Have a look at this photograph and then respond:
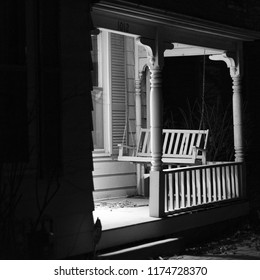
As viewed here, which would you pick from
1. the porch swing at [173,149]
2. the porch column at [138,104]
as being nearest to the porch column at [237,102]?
the porch swing at [173,149]

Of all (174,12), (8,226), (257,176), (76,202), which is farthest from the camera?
(257,176)

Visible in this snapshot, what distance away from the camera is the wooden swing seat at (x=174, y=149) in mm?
11727

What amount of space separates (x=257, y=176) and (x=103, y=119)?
5.00m

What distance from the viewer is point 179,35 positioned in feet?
Answer: 33.8

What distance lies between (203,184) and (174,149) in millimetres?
1862

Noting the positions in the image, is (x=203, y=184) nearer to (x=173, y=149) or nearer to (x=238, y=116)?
(x=238, y=116)

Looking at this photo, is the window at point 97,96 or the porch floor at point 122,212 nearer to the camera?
the porch floor at point 122,212

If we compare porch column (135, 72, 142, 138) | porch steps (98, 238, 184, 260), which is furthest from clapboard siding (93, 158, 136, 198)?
porch steps (98, 238, 184, 260)

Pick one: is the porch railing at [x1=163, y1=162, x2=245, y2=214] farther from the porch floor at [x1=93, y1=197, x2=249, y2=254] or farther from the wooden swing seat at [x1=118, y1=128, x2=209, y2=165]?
the wooden swing seat at [x1=118, y1=128, x2=209, y2=165]

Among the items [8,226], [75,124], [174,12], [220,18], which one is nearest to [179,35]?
[174,12]

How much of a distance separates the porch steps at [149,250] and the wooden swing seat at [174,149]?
8.11 ft

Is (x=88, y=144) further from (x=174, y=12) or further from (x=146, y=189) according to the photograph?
(x=146, y=189)

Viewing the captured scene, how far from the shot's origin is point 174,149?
12336 mm

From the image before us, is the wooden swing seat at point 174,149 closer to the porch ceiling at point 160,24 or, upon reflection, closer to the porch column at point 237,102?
the porch column at point 237,102
